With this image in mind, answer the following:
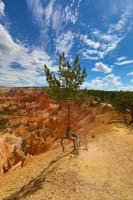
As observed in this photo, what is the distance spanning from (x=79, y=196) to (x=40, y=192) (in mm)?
1785

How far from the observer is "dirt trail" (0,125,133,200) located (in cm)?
848

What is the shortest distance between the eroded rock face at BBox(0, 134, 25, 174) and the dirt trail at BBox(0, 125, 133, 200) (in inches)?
181

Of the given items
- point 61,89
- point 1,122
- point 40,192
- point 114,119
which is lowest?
point 1,122

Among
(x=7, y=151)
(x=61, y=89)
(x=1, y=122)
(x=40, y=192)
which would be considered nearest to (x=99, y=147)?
(x=61, y=89)

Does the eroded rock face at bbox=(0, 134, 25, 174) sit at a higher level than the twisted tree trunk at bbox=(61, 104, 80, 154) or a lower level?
lower

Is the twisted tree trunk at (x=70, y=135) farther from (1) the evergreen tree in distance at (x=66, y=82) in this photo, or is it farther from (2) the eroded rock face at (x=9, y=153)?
(2) the eroded rock face at (x=9, y=153)

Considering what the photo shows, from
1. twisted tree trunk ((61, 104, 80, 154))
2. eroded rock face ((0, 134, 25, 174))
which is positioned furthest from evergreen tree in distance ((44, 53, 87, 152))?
eroded rock face ((0, 134, 25, 174))

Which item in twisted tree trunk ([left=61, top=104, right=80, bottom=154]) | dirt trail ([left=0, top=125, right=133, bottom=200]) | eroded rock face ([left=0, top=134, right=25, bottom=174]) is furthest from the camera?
eroded rock face ([left=0, top=134, right=25, bottom=174])

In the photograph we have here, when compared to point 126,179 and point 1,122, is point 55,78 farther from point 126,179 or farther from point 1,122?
point 1,122

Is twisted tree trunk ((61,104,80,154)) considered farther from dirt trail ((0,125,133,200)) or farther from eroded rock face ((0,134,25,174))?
eroded rock face ((0,134,25,174))

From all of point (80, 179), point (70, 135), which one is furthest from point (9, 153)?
point (80, 179)

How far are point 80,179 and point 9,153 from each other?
10634 millimetres

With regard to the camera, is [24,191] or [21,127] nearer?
[24,191]

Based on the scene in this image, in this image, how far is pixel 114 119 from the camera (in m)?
22.2
